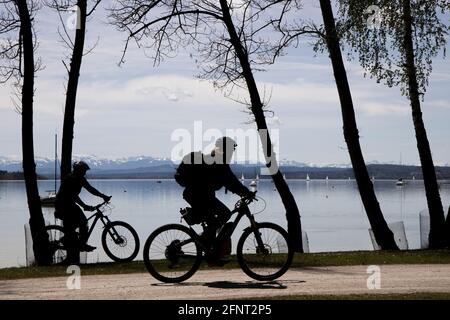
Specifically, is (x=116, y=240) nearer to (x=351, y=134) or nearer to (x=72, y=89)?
(x=72, y=89)

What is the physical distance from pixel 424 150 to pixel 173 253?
33.1ft

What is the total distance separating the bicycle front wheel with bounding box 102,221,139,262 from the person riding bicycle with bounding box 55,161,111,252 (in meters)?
0.62

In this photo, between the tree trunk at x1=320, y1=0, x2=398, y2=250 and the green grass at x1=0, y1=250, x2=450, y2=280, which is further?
the tree trunk at x1=320, y1=0, x2=398, y2=250

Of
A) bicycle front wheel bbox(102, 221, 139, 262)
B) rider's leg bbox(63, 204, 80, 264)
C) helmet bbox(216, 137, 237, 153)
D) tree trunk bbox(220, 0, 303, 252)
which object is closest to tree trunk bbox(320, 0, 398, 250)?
tree trunk bbox(220, 0, 303, 252)

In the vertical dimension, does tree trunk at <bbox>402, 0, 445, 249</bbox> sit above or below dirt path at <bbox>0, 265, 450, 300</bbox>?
A: above

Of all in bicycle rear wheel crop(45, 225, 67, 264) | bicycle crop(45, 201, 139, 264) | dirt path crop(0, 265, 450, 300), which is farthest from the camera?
bicycle rear wheel crop(45, 225, 67, 264)

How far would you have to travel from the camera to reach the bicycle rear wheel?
56.7ft

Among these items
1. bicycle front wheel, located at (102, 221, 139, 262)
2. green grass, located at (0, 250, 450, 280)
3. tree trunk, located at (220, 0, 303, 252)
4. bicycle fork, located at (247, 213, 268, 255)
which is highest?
tree trunk, located at (220, 0, 303, 252)

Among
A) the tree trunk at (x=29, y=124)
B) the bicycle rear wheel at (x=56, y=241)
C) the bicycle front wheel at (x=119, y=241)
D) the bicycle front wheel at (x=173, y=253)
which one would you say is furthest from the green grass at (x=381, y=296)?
the tree trunk at (x=29, y=124)

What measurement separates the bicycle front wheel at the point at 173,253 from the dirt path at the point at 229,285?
20 cm

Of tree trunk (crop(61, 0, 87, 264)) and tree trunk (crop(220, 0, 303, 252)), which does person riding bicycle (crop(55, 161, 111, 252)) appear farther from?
tree trunk (crop(220, 0, 303, 252))

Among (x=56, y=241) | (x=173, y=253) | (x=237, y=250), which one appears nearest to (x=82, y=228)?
(x=56, y=241)

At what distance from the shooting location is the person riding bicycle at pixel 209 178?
37.8ft

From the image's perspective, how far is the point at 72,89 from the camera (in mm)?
18094
